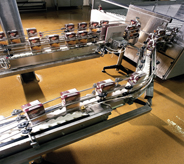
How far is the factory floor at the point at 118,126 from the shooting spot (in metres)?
1.82

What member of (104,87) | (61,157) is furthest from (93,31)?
(61,157)

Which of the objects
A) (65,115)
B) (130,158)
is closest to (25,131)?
(65,115)

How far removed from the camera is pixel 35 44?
194 cm

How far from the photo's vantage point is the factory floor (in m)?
1.82

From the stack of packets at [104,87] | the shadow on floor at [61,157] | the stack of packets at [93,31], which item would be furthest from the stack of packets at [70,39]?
the shadow on floor at [61,157]

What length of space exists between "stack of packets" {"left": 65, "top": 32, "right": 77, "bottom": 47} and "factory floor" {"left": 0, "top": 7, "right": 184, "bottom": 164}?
931 millimetres

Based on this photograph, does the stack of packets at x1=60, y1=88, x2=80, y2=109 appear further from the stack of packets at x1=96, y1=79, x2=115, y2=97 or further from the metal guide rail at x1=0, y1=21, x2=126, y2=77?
the metal guide rail at x1=0, y1=21, x2=126, y2=77

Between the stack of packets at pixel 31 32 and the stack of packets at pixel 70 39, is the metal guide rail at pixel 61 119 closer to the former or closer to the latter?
the stack of packets at pixel 70 39

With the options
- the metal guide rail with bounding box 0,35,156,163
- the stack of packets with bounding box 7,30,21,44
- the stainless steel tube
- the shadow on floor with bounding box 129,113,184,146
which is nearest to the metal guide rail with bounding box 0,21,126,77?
the stack of packets with bounding box 7,30,21,44

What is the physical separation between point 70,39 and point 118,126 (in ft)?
5.37

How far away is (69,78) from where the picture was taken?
3002 millimetres

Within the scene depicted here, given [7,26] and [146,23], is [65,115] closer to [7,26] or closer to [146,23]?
[7,26]

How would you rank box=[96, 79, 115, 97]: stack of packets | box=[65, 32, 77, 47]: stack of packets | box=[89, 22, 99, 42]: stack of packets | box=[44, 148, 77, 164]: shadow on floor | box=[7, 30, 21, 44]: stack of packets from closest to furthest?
box=[96, 79, 115, 97]: stack of packets, box=[44, 148, 77, 164]: shadow on floor, box=[7, 30, 21, 44]: stack of packets, box=[65, 32, 77, 47]: stack of packets, box=[89, 22, 99, 42]: stack of packets

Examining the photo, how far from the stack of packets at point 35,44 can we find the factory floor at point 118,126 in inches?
37.4
